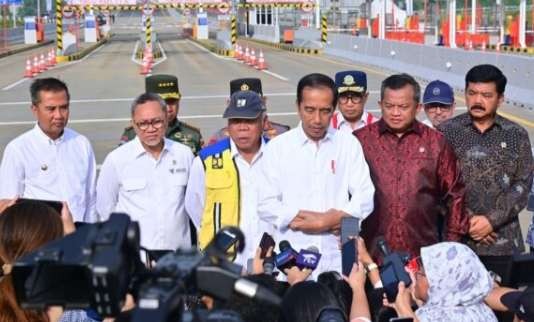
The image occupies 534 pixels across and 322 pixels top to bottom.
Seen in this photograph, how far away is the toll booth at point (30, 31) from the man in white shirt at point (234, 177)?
6556 cm

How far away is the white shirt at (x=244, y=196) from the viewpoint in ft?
20.1

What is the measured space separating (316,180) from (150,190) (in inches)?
51.3

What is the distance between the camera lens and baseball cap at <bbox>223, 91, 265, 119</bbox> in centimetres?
606

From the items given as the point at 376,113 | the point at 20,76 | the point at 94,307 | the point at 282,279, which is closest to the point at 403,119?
the point at 282,279

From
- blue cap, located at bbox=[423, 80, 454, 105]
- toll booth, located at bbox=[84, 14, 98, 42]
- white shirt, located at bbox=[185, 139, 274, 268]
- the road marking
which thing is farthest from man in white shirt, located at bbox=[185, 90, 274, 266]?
toll booth, located at bbox=[84, 14, 98, 42]

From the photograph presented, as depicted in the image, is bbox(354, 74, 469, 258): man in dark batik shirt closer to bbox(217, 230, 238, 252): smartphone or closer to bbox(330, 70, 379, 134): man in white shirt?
bbox(330, 70, 379, 134): man in white shirt

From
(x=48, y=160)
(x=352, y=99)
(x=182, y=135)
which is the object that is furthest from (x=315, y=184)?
(x=182, y=135)

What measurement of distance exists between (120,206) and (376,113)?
1433 cm

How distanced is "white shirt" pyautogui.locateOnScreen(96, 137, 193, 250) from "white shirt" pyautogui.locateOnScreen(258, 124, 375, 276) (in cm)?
94

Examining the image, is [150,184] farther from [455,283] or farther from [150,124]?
[455,283]

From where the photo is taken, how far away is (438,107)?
301 inches

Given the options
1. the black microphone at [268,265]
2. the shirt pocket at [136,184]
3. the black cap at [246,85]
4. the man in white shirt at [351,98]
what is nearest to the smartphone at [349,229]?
the black microphone at [268,265]

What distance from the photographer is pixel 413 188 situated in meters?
5.69

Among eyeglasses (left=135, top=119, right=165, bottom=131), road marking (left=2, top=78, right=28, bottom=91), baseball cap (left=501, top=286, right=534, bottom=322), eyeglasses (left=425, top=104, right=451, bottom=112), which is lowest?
road marking (left=2, top=78, right=28, bottom=91)
